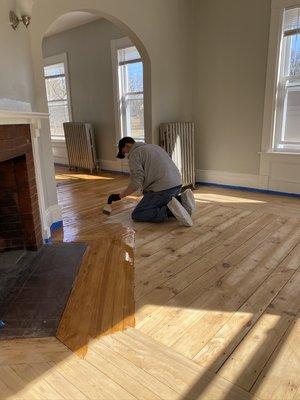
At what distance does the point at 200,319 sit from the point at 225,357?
29cm

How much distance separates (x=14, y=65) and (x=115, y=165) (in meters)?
3.63

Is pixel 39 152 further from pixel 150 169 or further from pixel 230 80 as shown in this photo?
pixel 230 80

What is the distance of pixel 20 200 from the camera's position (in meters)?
2.41

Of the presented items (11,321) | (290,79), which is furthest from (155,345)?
(290,79)

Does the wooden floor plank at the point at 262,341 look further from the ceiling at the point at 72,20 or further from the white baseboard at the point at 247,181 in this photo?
the ceiling at the point at 72,20

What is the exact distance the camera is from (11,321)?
164cm

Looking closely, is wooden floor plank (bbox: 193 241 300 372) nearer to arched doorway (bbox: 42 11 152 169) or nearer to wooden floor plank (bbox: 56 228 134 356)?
wooden floor plank (bbox: 56 228 134 356)

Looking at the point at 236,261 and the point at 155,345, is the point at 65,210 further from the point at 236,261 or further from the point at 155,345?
the point at 155,345

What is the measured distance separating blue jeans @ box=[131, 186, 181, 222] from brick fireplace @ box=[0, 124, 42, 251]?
109 cm

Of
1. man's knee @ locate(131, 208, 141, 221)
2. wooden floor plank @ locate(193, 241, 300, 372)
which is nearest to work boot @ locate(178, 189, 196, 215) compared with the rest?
man's knee @ locate(131, 208, 141, 221)

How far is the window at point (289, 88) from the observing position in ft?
11.9

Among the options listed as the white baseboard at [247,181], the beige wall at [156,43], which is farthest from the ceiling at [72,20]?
the white baseboard at [247,181]

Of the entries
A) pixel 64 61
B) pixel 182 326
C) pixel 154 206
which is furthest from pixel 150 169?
pixel 64 61

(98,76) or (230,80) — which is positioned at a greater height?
(98,76)
